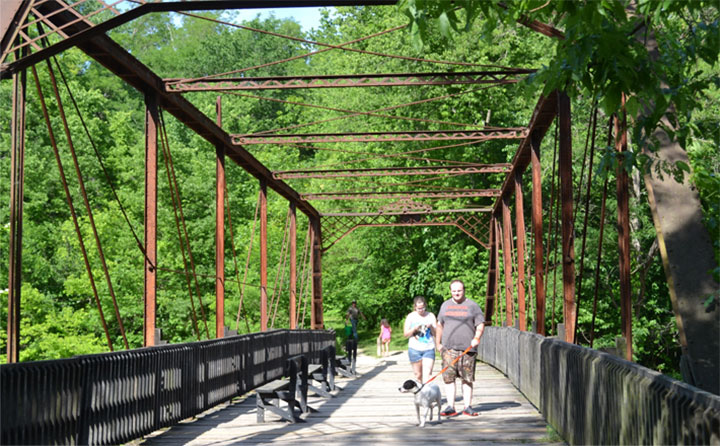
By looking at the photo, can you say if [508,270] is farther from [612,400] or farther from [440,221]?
[612,400]

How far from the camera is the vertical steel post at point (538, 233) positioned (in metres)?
16.5

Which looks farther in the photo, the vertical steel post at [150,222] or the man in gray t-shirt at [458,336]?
the vertical steel post at [150,222]

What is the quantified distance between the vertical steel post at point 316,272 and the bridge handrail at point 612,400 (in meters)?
20.1

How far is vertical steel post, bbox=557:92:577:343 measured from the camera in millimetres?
13484

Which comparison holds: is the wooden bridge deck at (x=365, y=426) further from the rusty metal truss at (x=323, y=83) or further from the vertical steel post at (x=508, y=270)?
the vertical steel post at (x=508, y=270)

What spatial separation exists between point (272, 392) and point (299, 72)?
185ft

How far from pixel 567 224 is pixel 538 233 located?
13.0 ft

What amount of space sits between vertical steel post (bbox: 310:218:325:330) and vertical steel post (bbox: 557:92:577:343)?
20016 mm

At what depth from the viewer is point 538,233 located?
1777 centimetres

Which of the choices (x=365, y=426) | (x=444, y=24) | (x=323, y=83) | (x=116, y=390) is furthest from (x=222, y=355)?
(x=444, y=24)

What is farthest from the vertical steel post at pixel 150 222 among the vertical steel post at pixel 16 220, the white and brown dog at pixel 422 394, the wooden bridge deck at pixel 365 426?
the white and brown dog at pixel 422 394

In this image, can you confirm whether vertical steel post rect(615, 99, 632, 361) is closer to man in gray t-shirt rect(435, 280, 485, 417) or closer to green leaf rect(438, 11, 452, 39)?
man in gray t-shirt rect(435, 280, 485, 417)

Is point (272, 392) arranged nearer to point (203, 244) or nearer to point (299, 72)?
point (203, 244)

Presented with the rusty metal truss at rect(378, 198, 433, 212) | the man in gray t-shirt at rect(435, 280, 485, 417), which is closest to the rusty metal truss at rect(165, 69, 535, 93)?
the man in gray t-shirt at rect(435, 280, 485, 417)
